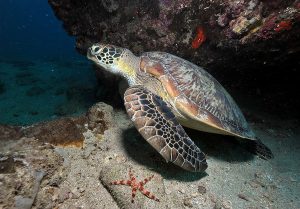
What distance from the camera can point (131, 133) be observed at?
4.15 metres

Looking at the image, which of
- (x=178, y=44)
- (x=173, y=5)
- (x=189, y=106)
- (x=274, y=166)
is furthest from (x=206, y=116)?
(x=173, y=5)

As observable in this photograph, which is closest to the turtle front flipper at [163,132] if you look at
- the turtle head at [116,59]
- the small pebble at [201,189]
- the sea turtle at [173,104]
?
the sea turtle at [173,104]

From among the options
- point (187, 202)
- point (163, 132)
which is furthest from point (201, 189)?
point (163, 132)

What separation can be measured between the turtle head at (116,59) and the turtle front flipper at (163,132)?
0.92 meters

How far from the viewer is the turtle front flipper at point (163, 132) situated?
2.97 meters

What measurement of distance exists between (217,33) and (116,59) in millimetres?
2007

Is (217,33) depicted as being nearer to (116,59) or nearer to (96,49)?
(116,59)

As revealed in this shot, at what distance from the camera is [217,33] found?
4.59 m

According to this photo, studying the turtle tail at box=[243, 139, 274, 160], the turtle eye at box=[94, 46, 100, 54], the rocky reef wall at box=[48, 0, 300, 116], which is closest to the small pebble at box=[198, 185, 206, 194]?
the turtle tail at box=[243, 139, 274, 160]

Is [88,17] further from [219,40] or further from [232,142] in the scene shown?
[232,142]

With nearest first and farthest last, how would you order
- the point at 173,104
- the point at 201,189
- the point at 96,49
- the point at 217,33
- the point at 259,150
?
the point at 201,189 < the point at 173,104 < the point at 96,49 < the point at 259,150 < the point at 217,33

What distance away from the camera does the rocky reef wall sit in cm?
412

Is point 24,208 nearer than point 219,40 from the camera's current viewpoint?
Yes

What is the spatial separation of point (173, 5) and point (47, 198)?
4211mm
